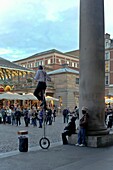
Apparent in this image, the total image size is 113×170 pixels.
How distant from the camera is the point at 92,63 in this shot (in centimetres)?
1209

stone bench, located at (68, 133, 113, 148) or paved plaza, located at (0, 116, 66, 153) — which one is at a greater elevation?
stone bench, located at (68, 133, 113, 148)

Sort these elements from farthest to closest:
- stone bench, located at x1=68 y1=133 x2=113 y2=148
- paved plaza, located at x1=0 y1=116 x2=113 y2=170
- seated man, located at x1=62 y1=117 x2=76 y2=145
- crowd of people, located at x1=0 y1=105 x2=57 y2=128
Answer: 1. crowd of people, located at x1=0 y1=105 x2=57 y2=128
2. seated man, located at x1=62 y1=117 x2=76 y2=145
3. stone bench, located at x1=68 y1=133 x2=113 y2=148
4. paved plaza, located at x1=0 y1=116 x2=113 y2=170

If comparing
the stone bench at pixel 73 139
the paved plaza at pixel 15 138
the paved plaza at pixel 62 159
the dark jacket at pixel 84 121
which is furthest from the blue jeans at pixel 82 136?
the paved plaza at pixel 15 138

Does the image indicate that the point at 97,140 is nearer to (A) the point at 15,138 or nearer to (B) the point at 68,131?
(B) the point at 68,131

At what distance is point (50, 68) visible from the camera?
7388 centimetres

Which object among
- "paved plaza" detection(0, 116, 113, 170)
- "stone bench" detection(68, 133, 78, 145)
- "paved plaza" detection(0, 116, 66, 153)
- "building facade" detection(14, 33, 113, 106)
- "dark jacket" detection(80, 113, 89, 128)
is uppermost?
"building facade" detection(14, 33, 113, 106)

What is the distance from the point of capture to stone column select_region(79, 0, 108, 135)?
12055mm

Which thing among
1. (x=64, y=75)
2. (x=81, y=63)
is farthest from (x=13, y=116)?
(x=64, y=75)

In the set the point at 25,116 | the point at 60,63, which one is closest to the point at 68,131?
the point at 25,116

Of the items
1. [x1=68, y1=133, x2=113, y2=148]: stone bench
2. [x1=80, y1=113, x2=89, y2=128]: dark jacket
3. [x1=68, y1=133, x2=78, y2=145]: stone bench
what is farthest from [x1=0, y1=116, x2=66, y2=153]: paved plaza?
[x1=80, y1=113, x2=89, y2=128]: dark jacket

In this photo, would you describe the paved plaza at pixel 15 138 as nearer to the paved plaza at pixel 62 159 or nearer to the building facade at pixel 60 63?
the paved plaza at pixel 62 159

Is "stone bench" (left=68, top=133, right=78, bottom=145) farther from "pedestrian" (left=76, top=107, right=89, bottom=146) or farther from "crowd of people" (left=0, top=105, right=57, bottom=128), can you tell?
"crowd of people" (left=0, top=105, right=57, bottom=128)

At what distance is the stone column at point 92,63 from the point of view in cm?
1205

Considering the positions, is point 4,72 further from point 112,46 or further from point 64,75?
point 112,46
